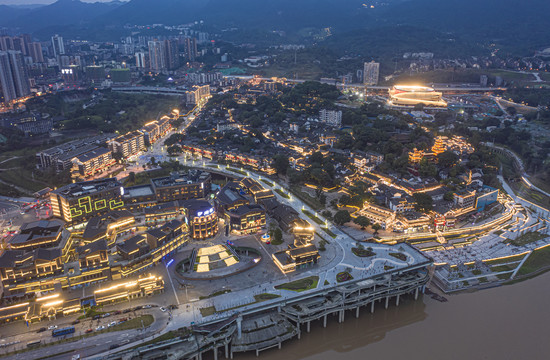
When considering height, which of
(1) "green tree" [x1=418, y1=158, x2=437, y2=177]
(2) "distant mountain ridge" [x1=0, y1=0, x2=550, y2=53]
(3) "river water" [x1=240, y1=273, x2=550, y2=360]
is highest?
(2) "distant mountain ridge" [x1=0, y1=0, x2=550, y2=53]

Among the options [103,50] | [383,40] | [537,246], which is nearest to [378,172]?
[537,246]

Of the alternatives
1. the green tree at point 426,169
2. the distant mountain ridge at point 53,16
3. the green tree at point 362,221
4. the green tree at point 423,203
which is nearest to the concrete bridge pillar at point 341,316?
the green tree at point 362,221

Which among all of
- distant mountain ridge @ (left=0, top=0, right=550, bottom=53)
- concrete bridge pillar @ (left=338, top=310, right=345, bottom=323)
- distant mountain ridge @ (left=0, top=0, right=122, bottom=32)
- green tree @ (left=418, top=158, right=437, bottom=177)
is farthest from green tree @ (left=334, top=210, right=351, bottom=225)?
distant mountain ridge @ (left=0, top=0, right=122, bottom=32)

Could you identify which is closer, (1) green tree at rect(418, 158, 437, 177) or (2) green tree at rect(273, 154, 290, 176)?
(1) green tree at rect(418, 158, 437, 177)

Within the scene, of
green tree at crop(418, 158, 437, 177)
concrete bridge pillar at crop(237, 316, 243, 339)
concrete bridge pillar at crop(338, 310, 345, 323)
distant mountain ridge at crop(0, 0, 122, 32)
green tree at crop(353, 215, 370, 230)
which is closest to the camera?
concrete bridge pillar at crop(237, 316, 243, 339)

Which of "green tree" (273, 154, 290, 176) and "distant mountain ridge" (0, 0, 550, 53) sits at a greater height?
"distant mountain ridge" (0, 0, 550, 53)

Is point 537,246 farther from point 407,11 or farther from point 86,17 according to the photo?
point 86,17

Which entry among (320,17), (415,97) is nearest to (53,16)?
(320,17)

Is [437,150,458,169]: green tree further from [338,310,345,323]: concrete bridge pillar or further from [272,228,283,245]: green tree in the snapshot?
[338,310,345,323]: concrete bridge pillar

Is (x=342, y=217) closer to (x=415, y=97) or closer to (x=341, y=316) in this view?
(x=341, y=316)
